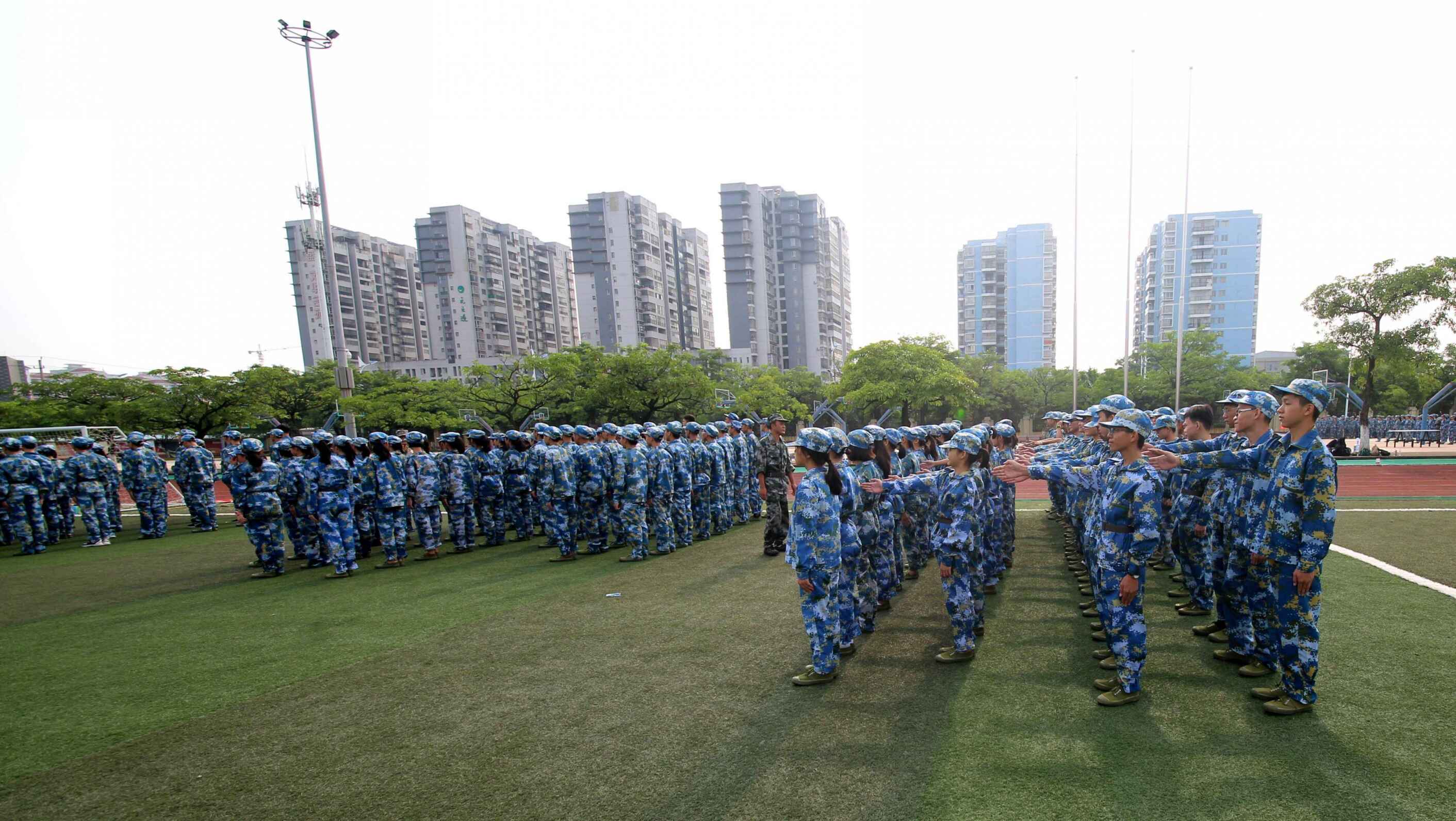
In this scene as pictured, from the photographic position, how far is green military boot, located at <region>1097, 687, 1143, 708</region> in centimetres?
404

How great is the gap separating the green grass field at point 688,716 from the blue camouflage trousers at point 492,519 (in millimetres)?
3344

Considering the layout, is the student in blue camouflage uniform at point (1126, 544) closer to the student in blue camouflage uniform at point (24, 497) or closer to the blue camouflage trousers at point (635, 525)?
the blue camouflage trousers at point (635, 525)

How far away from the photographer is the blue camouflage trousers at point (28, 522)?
11.4 m

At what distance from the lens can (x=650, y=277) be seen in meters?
68.4

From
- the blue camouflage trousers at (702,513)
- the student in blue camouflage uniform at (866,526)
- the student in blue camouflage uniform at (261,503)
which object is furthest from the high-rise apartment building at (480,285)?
the student in blue camouflage uniform at (866,526)

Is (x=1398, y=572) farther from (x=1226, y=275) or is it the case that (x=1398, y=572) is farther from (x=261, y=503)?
(x=1226, y=275)

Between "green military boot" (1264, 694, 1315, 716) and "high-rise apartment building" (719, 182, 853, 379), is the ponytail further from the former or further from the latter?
"high-rise apartment building" (719, 182, 853, 379)

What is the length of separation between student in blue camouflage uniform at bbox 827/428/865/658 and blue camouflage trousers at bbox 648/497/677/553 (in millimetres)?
4459

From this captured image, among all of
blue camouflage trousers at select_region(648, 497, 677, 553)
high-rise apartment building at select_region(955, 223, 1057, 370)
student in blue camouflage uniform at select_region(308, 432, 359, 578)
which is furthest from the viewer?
high-rise apartment building at select_region(955, 223, 1057, 370)

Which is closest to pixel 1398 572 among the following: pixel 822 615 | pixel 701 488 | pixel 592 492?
pixel 822 615

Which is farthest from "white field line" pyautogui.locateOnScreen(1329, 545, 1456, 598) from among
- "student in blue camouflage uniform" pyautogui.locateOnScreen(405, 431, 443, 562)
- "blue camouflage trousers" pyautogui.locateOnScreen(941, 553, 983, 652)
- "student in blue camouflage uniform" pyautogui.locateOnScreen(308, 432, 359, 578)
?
"student in blue camouflage uniform" pyautogui.locateOnScreen(308, 432, 359, 578)

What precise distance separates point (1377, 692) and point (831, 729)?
12.0ft

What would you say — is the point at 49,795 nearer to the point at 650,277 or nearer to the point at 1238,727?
the point at 1238,727

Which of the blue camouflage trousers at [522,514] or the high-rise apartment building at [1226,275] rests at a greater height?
the high-rise apartment building at [1226,275]
